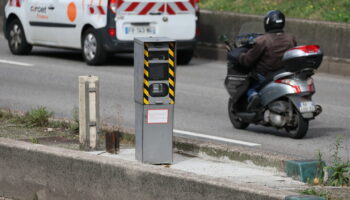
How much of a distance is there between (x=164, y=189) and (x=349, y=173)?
1511 mm

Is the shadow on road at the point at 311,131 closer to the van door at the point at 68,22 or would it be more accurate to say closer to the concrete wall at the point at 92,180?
the concrete wall at the point at 92,180

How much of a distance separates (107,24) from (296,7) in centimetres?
402

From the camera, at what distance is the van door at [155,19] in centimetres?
1780

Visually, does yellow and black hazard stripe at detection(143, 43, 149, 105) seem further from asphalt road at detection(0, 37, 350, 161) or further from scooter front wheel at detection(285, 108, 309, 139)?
scooter front wheel at detection(285, 108, 309, 139)

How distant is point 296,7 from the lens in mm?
19703

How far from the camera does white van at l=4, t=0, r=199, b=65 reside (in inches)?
701

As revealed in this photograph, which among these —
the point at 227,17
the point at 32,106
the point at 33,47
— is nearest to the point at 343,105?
the point at 32,106

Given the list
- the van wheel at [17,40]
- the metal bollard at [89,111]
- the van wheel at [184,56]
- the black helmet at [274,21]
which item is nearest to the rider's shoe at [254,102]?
the black helmet at [274,21]

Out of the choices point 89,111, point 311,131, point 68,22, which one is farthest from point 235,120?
point 68,22

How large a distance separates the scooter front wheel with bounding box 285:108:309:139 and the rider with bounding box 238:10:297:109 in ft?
2.12

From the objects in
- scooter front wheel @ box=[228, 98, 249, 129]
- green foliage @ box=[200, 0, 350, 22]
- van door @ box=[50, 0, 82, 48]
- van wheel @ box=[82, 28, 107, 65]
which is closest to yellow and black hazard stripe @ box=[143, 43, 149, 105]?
scooter front wheel @ box=[228, 98, 249, 129]

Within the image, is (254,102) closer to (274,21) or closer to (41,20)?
(274,21)

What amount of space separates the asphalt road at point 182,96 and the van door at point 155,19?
0.65 m

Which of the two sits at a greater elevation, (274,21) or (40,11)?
(274,21)
